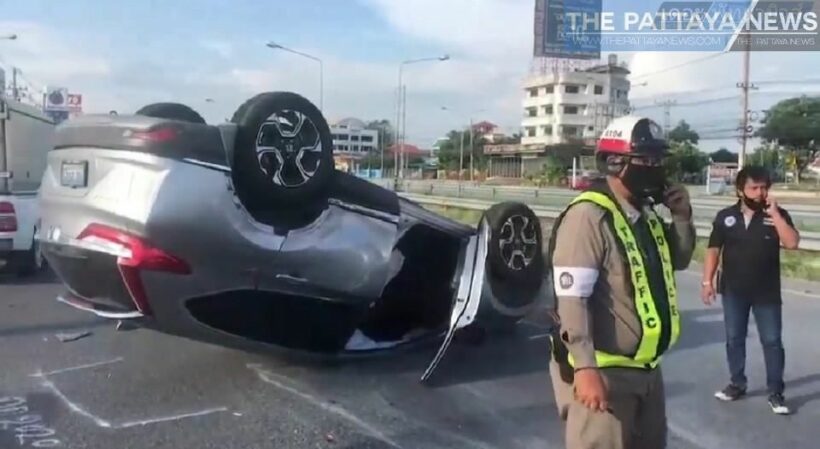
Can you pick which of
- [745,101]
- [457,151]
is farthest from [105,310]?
[457,151]

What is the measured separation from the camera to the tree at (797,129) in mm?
69938

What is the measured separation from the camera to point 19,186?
11609 millimetres

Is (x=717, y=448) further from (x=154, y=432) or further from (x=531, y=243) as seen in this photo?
(x=154, y=432)

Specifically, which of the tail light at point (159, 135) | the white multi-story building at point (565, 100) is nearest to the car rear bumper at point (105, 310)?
the tail light at point (159, 135)

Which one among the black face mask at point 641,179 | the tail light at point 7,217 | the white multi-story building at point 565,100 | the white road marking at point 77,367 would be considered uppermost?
the white multi-story building at point 565,100

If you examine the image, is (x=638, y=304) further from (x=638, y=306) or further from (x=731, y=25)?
(x=731, y=25)

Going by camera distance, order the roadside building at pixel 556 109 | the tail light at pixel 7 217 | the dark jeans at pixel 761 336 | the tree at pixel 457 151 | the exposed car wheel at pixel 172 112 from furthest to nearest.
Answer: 1. the tree at pixel 457 151
2. the roadside building at pixel 556 109
3. the tail light at pixel 7 217
4. the exposed car wheel at pixel 172 112
5. the dark jeans at pixel 761 336

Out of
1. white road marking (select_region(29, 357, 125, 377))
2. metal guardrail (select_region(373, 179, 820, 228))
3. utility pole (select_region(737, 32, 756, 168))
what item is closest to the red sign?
metal guardrail (select_region(373, 179, 820, 228))

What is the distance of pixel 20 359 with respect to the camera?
256 inches

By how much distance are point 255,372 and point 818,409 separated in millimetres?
3638

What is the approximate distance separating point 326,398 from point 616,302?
294 cm

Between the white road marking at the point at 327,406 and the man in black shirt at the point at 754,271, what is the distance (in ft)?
7.45

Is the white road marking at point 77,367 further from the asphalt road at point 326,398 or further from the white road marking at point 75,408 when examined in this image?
the white road marking at point 75,408

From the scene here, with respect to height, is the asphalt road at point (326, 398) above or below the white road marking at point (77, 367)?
above
